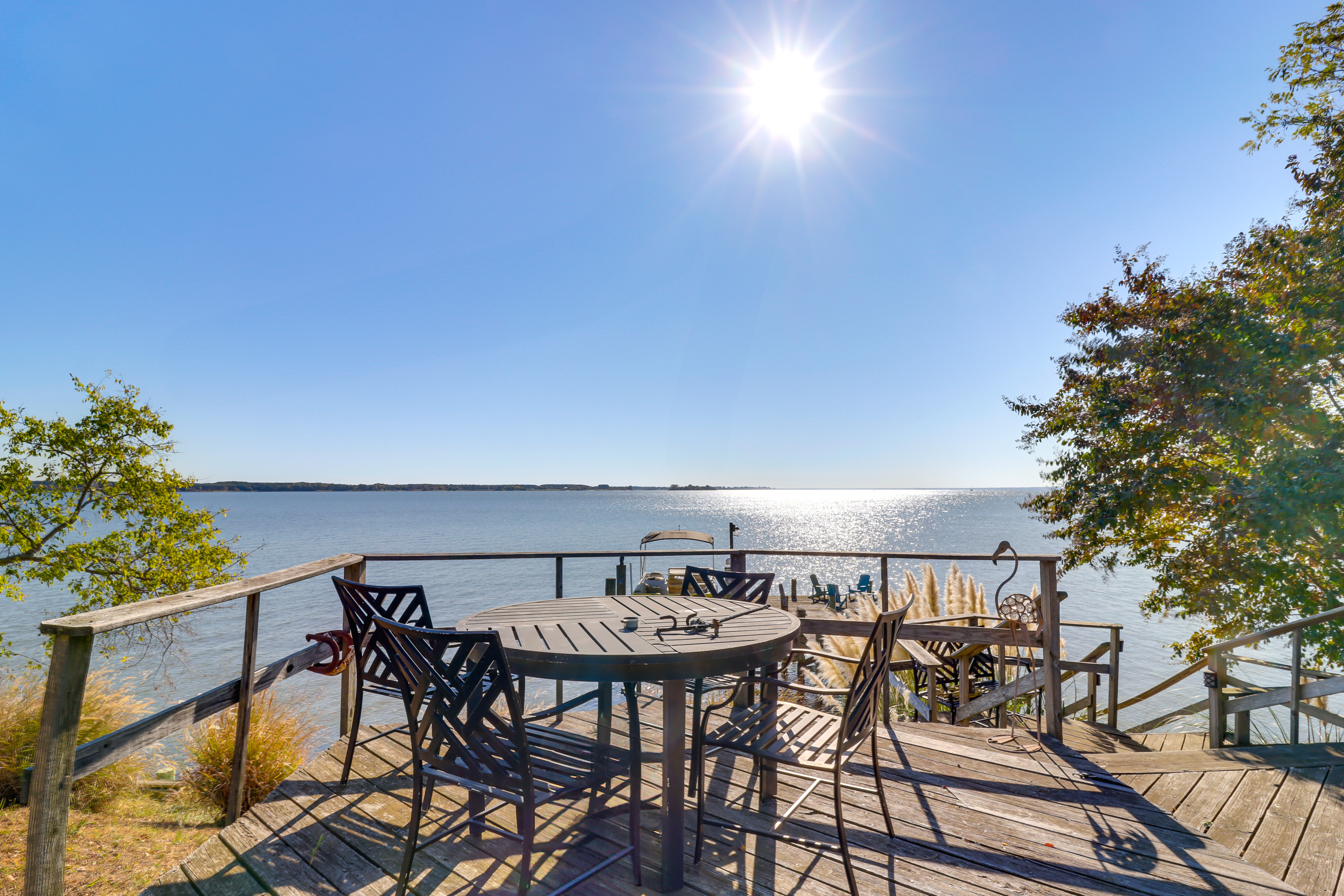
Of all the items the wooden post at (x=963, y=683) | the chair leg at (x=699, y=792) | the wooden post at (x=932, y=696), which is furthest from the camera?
the wooden post at (x=963, y=683)

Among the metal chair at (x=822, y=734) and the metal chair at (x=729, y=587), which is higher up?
the metal chair at (x=729, y=587)

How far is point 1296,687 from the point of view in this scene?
3.37 m

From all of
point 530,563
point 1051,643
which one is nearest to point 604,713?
point 1051,643

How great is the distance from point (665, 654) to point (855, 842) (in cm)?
119

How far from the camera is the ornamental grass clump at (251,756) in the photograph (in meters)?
2.72

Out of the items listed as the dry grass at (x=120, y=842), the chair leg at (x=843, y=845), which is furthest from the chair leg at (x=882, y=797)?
the dry grass at (x=120, y=842)

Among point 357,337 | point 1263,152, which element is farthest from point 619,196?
point 357,337

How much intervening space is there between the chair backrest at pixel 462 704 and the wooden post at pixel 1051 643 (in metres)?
2.77

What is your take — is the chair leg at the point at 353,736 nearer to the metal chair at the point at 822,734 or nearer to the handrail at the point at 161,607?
the handrail at the point at 161,607

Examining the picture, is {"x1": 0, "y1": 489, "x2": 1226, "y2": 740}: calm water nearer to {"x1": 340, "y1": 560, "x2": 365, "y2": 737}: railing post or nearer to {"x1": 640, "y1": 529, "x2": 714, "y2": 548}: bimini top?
{"x1": 340, "y1": 560, "x2": 365, "y2": 737}: railing post

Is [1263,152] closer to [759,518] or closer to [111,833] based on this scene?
[111,833]

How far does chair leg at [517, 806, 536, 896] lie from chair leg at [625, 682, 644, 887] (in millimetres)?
329

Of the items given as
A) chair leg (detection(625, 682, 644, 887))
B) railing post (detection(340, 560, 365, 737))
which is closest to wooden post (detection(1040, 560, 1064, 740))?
chair leg (detection(625, 682, 644, 887))

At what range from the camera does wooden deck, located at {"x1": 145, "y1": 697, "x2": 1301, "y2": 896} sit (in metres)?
1.81
